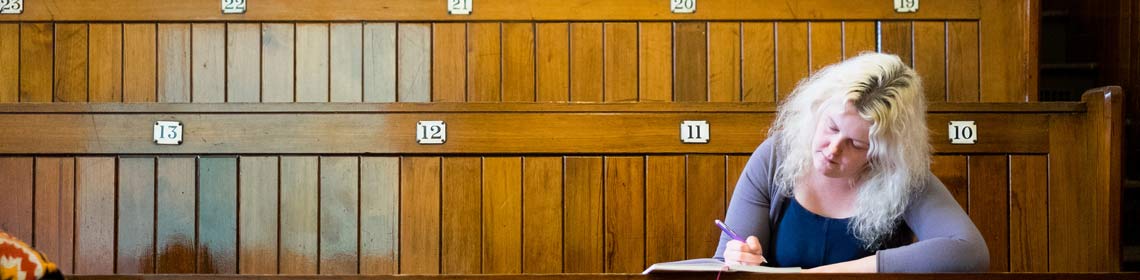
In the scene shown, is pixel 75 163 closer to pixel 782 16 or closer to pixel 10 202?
pixel 10 202

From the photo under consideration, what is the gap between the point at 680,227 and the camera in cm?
217

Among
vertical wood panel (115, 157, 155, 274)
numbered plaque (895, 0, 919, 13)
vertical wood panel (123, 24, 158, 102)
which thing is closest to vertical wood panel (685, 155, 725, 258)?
numbered plaque (895, 0, 919, 13)

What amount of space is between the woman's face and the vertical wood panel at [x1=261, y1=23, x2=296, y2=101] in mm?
1285

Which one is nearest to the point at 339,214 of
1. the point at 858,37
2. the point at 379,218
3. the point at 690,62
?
the point at 379,218

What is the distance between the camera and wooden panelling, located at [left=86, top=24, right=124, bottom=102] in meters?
2.38

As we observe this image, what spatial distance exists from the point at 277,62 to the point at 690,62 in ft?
3.03

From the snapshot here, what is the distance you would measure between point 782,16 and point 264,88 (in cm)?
117

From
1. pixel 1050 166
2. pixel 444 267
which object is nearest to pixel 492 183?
pixel 444 267

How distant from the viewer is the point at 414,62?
2.39 metres

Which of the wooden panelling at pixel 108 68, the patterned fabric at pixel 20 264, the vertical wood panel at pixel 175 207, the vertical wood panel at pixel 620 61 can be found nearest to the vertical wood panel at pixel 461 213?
the vertical wood panel at pixel 620 61

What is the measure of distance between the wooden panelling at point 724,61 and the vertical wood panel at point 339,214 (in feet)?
2.67

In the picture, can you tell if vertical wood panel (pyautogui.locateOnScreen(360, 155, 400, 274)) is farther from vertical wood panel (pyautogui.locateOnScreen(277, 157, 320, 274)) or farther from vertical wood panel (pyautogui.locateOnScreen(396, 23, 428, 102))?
vertical wood panel (pyautogui.locateOnScreen(396, 23, 428, 102))

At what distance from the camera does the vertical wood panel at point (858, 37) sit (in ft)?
7.90

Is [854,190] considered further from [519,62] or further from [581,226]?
[519,62]
